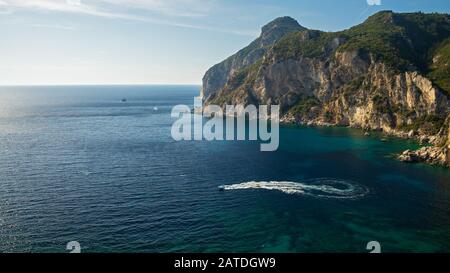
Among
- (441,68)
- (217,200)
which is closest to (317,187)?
(217,200)

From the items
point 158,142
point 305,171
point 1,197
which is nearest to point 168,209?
point 1,197

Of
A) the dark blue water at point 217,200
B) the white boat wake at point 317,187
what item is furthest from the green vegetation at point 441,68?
the white boat wake at point 317,187

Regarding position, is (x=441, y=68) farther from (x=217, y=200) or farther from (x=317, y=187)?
(x=217, y=200)

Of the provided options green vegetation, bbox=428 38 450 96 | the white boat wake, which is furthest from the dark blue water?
green vegetation, bbox=428 38 450 96

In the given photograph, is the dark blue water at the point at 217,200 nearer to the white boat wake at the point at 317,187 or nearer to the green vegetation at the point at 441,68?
the white boat wake at the point at 317,187

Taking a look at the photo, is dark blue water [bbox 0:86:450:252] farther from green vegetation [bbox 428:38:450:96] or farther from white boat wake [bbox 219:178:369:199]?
green vegetation [bbox 428:38:450:96]
